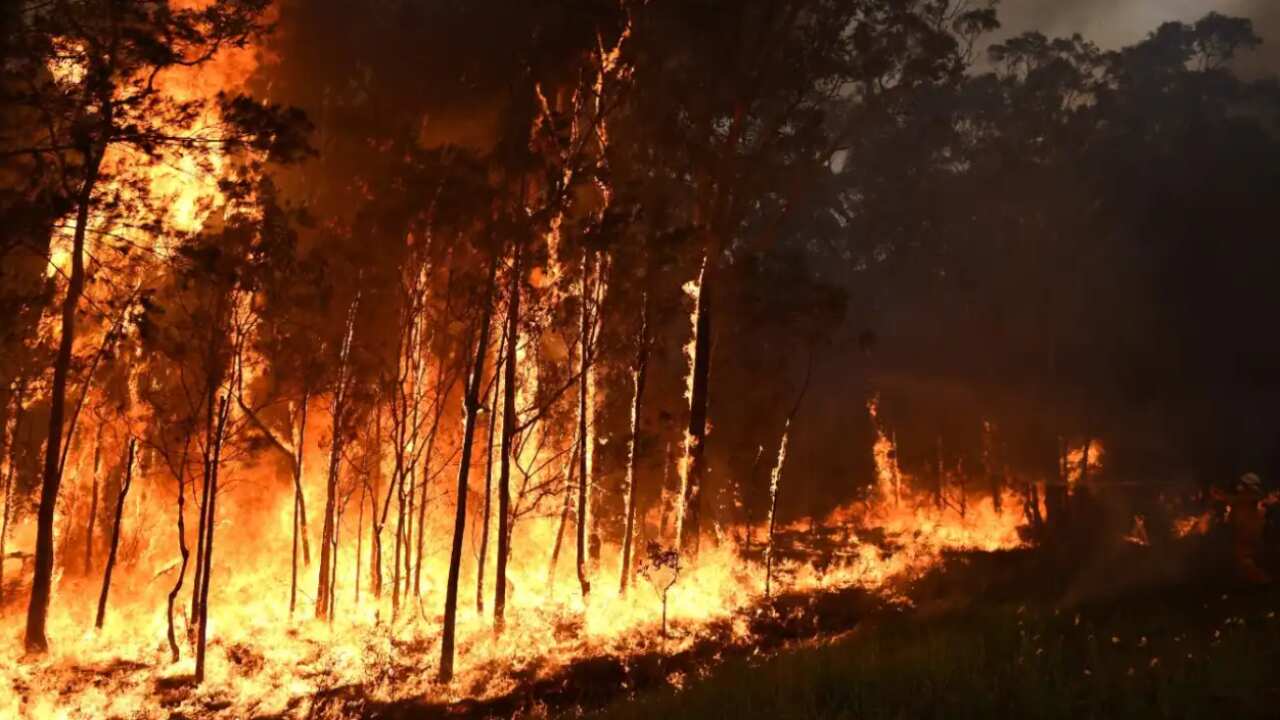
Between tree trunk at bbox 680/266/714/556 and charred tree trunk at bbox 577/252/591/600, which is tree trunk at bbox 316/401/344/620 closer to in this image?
charred tree trunk at bbox 577/252/591/600

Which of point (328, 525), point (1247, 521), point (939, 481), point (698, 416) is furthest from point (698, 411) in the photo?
point (939, 481)

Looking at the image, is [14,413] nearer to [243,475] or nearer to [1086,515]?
[243,475]

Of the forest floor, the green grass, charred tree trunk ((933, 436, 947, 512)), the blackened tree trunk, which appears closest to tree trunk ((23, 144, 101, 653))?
the blackened tree trunk

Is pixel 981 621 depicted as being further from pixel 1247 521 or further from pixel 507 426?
pixel 507 426

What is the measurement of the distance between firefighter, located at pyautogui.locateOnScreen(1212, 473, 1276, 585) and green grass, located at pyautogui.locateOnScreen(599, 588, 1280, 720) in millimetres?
2339

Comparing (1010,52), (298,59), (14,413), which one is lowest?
(14,413)

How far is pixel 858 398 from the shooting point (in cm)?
4212

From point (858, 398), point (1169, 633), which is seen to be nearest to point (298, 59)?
point (1169, 633)

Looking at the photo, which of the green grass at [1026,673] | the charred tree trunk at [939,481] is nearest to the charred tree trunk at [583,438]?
the green grass at [1026,673]

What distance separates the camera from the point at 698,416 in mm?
19797

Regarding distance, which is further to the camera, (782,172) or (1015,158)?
(1015,158)

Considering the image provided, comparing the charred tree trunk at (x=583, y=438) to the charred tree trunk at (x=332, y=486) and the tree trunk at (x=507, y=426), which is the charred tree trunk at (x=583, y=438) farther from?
the charred tree trunk at (x=332, y=486)

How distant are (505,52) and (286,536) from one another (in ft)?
39.0

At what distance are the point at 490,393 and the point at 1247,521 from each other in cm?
1657
